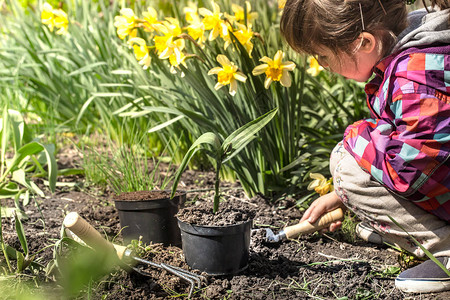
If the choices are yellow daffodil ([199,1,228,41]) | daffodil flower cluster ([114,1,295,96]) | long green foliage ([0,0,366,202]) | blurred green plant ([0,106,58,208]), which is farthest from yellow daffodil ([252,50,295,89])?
blurred green plant ([0,106,58,208])

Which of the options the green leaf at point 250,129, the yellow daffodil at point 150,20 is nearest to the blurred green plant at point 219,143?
Answer: the green leaf at point 250,129

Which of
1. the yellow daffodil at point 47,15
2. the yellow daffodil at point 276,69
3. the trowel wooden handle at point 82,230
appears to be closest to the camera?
the trowel wooden handle at point 82,230

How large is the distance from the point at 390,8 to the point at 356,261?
2.86 ft

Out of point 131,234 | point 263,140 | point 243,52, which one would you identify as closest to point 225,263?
point 131,234

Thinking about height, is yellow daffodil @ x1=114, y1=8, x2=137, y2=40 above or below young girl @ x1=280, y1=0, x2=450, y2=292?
above

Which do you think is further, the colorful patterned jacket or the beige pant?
the beige pant

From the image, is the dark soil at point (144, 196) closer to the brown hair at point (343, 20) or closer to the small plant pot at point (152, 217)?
the small plant pot at point (152, 217)

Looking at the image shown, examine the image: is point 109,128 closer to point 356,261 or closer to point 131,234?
point 131,234

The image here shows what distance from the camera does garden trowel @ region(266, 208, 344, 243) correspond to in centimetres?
179

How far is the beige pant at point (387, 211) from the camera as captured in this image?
157 centimetres

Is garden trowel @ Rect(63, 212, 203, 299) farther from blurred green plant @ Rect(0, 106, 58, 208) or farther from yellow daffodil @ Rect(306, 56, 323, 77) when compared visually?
yellow daffodil @ Rect(306, 56, 323, 77)

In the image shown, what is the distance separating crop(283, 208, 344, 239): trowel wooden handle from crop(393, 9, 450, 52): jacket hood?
63 cm

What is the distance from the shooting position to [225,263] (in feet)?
4.99

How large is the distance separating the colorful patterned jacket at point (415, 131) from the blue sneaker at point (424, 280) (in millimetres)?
172
